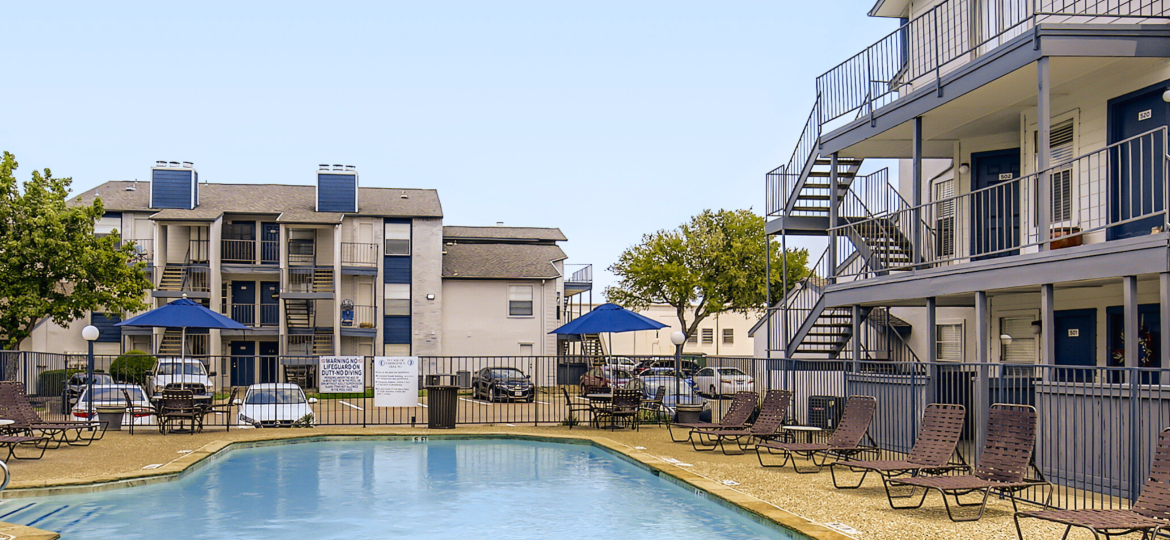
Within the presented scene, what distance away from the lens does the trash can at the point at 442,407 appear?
65.9 ft

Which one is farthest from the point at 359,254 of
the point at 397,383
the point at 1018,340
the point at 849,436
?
the point at 849,436

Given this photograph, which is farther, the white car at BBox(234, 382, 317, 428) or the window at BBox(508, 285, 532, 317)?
the window at BBox(508, 285, 532, 317)

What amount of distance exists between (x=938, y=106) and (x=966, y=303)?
545cm

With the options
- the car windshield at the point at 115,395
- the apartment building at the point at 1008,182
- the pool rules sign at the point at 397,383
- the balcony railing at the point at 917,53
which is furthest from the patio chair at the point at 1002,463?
the car windshield at the point at 115,395

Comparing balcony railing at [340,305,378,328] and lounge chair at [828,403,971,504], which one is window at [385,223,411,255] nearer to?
balcony railing at [340,305,378,328]

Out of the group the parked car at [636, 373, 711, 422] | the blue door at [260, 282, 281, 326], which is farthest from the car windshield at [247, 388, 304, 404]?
the blue door at [260, 282, 281, 326]

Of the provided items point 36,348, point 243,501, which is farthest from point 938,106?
point 36,348

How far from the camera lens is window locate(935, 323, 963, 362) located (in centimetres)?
2302

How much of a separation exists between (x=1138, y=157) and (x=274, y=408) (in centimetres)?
1677

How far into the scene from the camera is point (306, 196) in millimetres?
44000

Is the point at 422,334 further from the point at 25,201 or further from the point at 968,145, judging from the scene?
the point at 968,145

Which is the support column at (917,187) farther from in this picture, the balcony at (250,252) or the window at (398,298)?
the balcony at (250,252)

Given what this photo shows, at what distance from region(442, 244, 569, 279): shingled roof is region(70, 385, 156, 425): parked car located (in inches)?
863

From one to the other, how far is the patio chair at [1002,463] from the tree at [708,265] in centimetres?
3749
